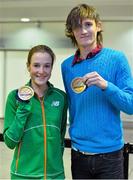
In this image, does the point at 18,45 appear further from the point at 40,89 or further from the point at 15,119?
the point at 15,119

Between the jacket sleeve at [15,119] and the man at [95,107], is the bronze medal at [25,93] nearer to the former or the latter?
the jacket sleeve at [15,119]

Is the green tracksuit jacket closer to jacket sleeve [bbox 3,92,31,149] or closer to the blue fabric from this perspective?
jacket sleeve [bbox 3,92,31,149]

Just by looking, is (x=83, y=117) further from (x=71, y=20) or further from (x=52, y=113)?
(x=71, y=20)

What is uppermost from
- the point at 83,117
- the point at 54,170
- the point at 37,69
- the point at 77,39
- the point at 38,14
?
the point at 38,14

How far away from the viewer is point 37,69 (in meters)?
2.05

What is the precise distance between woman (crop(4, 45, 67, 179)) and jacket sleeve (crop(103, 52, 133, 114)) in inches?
13.9

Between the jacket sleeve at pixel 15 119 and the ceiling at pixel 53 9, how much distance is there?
807 centimetres

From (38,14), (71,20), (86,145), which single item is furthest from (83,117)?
(38,14)

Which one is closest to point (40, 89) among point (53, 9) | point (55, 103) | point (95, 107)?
point (55, 103)

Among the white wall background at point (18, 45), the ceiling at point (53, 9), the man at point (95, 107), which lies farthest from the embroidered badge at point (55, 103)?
the white wall background at point (18, 45)

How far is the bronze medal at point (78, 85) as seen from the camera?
1867mm

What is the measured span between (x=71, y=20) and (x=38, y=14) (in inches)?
355

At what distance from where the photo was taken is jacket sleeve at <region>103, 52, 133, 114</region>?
1.78m

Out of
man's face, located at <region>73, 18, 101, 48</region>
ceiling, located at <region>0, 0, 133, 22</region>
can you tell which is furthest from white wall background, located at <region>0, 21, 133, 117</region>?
man's face, located at <region>73, 18, 101, 48</region>
